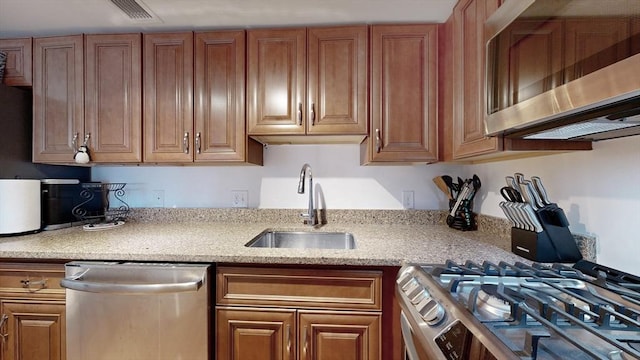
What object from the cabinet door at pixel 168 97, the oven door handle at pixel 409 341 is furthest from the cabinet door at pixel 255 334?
the cabinet door at pixel 168 97

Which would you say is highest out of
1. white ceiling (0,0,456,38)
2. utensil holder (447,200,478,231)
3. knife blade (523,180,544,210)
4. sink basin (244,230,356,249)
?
white ceiling (0,0,456,38)

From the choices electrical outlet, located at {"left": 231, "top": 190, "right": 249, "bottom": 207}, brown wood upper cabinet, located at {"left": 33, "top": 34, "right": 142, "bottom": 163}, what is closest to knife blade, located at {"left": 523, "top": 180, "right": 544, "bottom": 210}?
electrical outlet, located at {"left": 231, "top": 190, "right": 249, "bottom": 207}

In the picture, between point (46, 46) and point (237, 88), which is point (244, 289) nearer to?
point (237, 88)

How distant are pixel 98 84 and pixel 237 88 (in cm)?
82

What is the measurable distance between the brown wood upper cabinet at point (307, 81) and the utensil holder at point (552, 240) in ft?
2.85

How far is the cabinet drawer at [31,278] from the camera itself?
49.2 inches

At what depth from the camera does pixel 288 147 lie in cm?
193

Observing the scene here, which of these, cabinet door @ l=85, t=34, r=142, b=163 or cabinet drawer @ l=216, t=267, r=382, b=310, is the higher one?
cabinet door @ l=85, t=34, r=142, b=163

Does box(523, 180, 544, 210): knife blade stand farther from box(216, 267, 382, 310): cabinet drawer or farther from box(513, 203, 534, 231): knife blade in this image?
box(216, 267, 382, 310): cabinet drawer

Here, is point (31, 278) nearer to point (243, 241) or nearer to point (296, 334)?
point (243, 241)

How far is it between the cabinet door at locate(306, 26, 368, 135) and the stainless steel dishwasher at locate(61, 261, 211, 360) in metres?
0.95

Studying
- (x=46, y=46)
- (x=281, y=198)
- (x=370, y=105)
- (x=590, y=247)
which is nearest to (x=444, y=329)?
(x=590, y=247)

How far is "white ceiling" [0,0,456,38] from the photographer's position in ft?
4.56

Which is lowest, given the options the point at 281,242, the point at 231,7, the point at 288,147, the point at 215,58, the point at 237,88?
the point at 281,242
